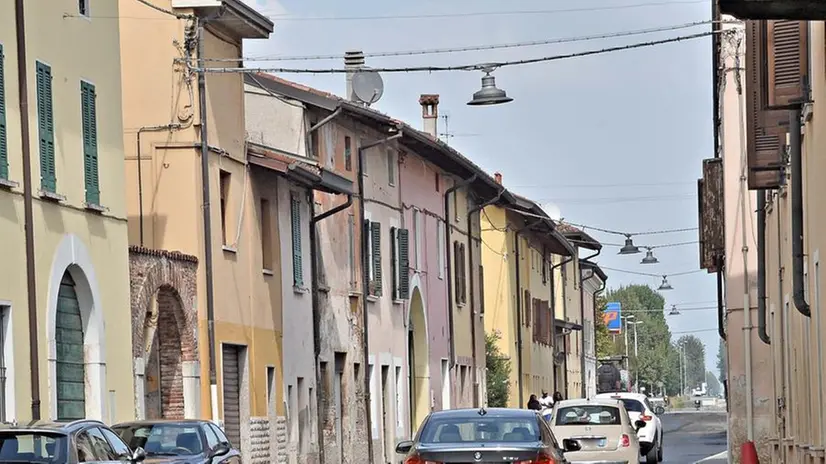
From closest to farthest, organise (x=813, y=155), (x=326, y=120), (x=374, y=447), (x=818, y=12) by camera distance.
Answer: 1. (x=818, y=12)
2. (x=813, y=155)
3. (x=326, y=120)
4. (x=374, y=447)

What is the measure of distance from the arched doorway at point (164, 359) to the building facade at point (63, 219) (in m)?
2.46

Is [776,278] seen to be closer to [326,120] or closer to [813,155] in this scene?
[813,155]

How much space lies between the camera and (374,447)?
134 feet

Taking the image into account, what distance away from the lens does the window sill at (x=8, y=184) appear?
69.4 feet

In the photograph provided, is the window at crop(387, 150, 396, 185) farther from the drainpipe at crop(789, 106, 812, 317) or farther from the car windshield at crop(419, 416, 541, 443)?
the car windshield at crop(419, 416, 541, 443)

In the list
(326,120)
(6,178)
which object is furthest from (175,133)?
(6,178)

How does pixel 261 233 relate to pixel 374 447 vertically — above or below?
above

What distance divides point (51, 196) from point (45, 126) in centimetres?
96

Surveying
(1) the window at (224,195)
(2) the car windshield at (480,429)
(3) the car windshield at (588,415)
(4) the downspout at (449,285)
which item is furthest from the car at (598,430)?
(4) the downspout at (449,285)

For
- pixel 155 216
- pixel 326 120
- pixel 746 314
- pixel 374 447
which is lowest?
pixel 374 447

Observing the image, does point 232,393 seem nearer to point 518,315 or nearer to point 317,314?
point 317,314

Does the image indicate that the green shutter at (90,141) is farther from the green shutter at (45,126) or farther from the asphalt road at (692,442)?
the asphalt road at (692,442)

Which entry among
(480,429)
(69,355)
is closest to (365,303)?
(69,355)

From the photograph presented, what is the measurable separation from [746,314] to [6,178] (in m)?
17.4
